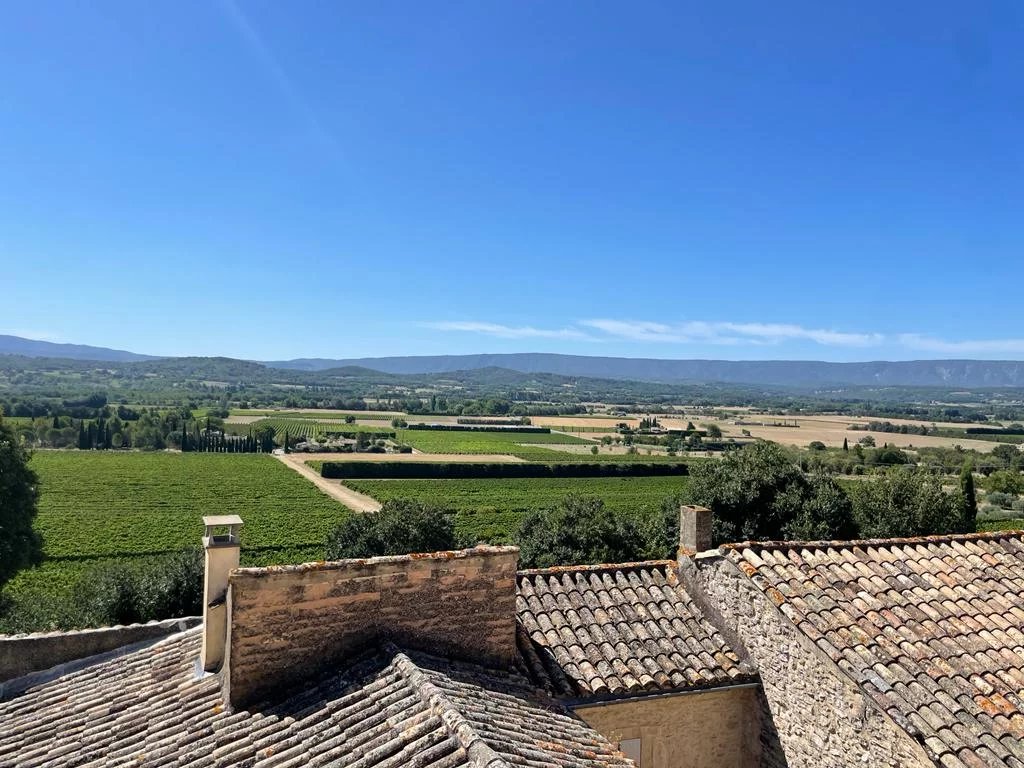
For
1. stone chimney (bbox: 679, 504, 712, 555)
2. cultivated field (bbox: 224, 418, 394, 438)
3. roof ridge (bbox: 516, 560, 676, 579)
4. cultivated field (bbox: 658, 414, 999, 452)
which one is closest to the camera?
roof ridge (bbox: 516, 560, 676, 579)

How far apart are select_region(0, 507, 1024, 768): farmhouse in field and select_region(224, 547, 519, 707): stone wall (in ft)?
0.06

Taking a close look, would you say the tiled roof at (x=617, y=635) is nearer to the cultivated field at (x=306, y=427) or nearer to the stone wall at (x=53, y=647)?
the stone wall at (x=53, y=647)

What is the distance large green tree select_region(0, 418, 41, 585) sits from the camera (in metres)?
22.4

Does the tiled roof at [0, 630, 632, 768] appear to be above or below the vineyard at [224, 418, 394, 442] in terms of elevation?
above

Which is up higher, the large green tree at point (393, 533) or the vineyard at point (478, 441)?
the large green tree at point (393, 533)

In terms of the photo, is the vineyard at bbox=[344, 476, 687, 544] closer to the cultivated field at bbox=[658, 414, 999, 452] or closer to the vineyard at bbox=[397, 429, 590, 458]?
the vineyard at bbox=[397, 429, 590, 458]

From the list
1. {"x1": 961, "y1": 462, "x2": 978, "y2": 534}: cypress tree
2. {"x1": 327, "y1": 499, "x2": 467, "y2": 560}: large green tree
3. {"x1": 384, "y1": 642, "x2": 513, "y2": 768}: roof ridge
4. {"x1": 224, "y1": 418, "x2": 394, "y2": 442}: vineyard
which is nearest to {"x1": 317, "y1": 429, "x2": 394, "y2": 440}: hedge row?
{"x1": 224, "y1": 418, "x2": 394, "y2": 442}: vineyard

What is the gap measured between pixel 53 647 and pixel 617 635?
23.6 ft

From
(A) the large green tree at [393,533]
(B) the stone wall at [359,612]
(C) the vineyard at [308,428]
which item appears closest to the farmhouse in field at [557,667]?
(B) the stone wall at [359,612]

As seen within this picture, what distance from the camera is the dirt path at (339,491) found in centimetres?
6170

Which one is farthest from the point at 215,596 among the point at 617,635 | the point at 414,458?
the point at 414,458

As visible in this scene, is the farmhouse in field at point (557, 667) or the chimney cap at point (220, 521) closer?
the farmhouse in field at point (557, 667)

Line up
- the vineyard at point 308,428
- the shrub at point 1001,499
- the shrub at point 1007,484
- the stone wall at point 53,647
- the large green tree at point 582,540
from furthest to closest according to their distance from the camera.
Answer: the vineyard at point 308,428 < the shrub at point 1007,484 < the shrub at point 1001,499 < the large green tree at point 582,540 < the stone wall at point 53,647

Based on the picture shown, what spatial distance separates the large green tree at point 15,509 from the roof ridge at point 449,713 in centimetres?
2317
